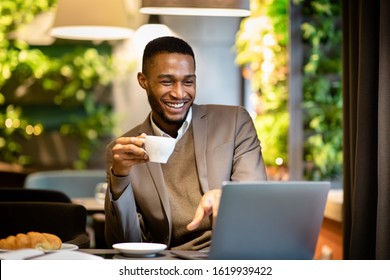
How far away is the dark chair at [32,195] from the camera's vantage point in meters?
3.87

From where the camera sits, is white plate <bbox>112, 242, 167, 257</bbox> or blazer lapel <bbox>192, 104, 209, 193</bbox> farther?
blazer lapel <bbox>192, 104, 209, 193</bbox>

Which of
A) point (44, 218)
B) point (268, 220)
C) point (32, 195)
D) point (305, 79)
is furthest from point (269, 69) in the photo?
point (268, 220)

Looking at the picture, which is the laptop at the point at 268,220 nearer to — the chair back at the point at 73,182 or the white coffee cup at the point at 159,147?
the white coffee cup at the point at 159,147

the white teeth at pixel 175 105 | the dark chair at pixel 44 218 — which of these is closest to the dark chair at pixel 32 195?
the dark chair at pixel 44 218

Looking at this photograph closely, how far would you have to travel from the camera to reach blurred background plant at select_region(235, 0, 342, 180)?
5.75 m

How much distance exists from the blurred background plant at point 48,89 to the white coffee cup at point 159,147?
4198 mm

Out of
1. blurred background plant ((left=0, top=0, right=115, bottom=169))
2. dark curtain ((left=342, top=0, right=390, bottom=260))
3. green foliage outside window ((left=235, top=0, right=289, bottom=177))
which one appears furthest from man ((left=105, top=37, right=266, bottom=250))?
blurred background plant ((left=0, top=0, right=115, bottom=169))

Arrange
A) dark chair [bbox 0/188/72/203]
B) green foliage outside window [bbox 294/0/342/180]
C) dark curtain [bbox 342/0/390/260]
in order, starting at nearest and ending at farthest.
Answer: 1. dark curtain [bbox 342/0/390/260]
2. dark chair [bbox 0/188/72/203]
3. green foliage outside window [bbox 294/0/342/180]

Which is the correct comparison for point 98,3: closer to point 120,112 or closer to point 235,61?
point 235,61

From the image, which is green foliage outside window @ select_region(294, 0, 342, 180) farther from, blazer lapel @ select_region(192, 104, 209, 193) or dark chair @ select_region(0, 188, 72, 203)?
blazer lapel @ select_region(192, 104, 209, 193)

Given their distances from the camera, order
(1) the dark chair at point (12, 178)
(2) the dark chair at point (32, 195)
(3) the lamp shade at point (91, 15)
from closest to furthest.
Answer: (2) the dark chair at point (32, 195), (3) the lamp shade at point (91, 15), (1) the dark chair at point (12, 178)

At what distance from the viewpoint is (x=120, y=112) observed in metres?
6.67

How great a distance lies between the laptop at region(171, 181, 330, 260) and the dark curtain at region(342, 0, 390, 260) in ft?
2.56

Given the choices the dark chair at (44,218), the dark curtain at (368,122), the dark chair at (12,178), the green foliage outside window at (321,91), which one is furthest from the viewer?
the dark chair at (12,178)
